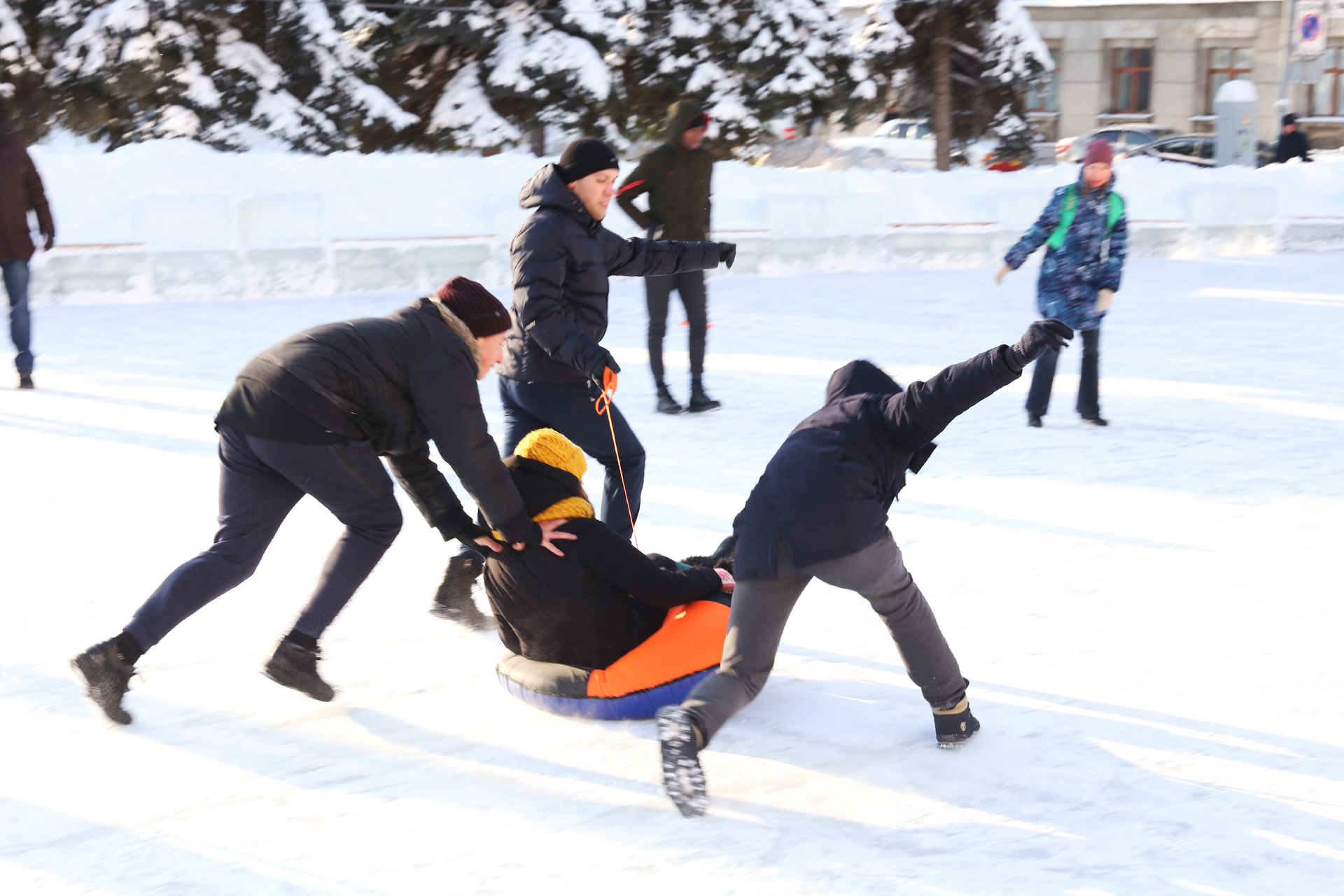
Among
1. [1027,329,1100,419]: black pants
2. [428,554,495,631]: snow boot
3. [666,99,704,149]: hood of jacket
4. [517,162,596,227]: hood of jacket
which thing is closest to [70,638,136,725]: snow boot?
[428,554,495,631]: snow boot

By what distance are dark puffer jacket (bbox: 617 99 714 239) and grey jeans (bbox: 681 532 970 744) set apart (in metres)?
4.43

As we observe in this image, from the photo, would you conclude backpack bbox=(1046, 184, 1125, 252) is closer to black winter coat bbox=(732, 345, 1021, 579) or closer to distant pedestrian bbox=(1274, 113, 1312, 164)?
black winter coat bbox=(732, 345, 1021, 579)

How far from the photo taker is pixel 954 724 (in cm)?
320

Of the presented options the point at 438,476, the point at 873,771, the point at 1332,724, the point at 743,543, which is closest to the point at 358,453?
the point at 438,476

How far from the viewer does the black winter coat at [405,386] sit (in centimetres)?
315

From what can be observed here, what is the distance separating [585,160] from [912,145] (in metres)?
23.9

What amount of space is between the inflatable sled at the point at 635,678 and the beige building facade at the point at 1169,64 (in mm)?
32150

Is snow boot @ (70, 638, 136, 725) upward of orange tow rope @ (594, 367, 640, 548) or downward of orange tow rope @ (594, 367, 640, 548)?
downward

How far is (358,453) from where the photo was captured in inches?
129

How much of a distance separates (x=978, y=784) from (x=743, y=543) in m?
0.80

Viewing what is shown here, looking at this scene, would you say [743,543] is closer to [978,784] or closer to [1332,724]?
[978,784]

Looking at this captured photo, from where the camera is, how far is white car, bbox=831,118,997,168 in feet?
79.6

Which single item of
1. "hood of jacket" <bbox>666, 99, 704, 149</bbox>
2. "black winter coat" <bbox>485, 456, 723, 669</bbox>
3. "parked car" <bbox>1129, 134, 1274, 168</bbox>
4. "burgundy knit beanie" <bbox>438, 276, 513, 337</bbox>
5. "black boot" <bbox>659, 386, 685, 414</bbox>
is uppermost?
"parked car" <bbox>1129, 134, 1274, 168</bbox>

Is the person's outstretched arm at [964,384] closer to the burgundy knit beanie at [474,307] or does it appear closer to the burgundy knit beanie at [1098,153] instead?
the burgundy knit beanie at [474,307]
